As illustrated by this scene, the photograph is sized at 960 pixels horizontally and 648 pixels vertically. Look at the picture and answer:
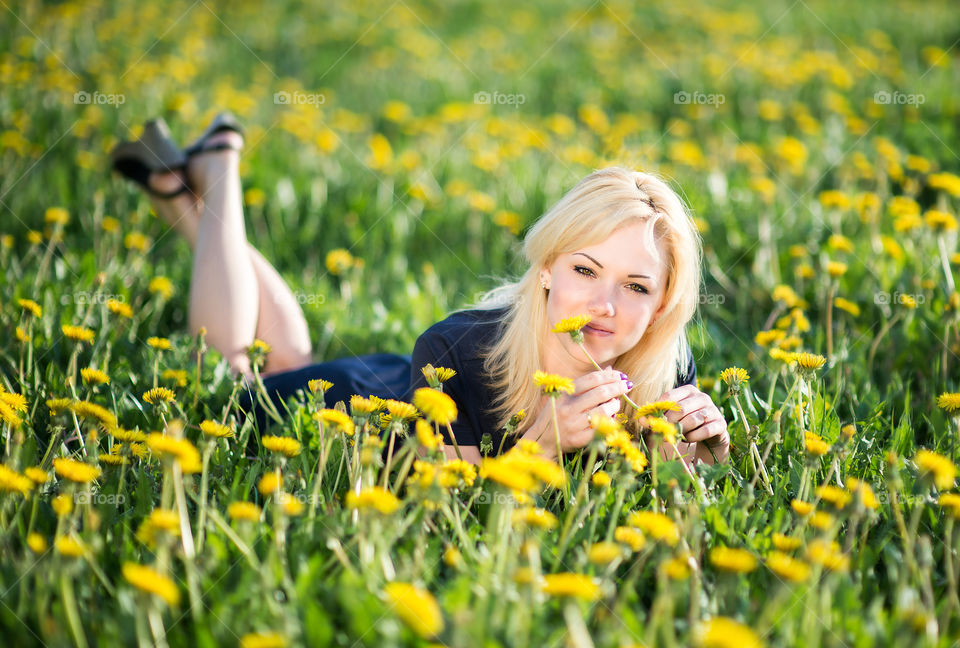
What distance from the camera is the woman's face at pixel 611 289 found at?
1.89 m

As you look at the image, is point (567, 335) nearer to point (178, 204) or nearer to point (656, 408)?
point (656, 408)

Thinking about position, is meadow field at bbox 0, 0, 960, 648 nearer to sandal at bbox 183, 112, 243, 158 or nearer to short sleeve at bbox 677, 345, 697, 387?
short sleeve at bbox 677, 345, 697, 387

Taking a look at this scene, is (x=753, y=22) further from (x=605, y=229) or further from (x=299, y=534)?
(x=299, y=534)

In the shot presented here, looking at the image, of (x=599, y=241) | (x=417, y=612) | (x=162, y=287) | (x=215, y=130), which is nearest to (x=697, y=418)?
(x=599, y=241)

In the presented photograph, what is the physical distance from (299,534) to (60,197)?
2.74 metres

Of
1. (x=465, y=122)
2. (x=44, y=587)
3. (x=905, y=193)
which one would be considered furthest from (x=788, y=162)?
(x=44, y=587)

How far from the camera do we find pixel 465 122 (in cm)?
471

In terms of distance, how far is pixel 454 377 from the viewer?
2.12 m

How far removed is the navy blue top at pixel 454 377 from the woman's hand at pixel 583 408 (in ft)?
0.98

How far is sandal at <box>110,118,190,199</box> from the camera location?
3.02 m

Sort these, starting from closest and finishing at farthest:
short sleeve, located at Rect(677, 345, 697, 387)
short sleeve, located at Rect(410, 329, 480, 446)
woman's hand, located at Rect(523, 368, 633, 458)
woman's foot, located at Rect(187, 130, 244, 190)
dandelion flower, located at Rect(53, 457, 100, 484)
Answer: dandelion flower, located at Rect(53, 457, 100, 484)
woman's hand, located at Rect(523, 368, 633, 458)
short sleeve, located at Rect(410, 329, 480, 446)
short sleeve, located at Rect(677, 345, 697, 387)
woman's foot, located at Rect(187, 130, 244, 190)

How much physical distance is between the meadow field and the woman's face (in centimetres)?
27

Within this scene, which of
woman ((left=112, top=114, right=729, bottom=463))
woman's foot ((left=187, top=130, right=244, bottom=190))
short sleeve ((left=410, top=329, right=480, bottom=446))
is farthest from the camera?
woman's foot ((left=187, top=130, right=244, bottom=190))

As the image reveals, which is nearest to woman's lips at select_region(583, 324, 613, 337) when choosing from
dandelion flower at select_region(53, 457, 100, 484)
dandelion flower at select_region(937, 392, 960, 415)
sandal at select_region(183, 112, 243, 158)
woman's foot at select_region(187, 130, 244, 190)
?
dandelion flower at select_region(937, 392, 960, 415)
